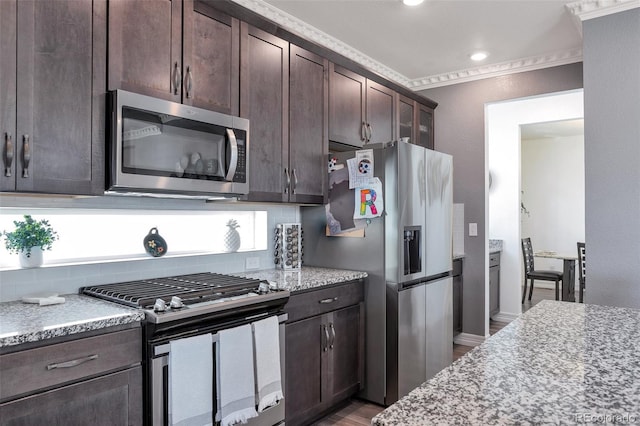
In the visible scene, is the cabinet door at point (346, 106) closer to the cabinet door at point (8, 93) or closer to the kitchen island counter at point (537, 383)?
the cabinet door at point (8, 93)

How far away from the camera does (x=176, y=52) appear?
214 centimetres

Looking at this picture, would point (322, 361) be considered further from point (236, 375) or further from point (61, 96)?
point (61, 96)

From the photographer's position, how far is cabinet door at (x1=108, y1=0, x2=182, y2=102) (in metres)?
1.91

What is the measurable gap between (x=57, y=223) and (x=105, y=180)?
0.41 meters

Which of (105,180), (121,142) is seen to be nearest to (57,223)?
(105,180)

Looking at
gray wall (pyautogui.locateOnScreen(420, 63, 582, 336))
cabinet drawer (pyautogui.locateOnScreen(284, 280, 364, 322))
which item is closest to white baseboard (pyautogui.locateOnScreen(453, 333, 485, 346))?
gray wall (pyautogui.locateOnScreen(420, 63, 582, 336))

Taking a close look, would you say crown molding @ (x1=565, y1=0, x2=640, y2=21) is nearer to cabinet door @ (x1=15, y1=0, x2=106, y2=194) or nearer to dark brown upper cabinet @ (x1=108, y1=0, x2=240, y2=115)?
dark brown upper cabinet @ (x1=108, y1=0, x2=240, y2=115)

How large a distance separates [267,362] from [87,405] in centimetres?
82

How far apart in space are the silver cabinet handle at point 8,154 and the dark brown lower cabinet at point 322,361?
58.9 inches

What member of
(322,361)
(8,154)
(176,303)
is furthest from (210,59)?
(322,361)

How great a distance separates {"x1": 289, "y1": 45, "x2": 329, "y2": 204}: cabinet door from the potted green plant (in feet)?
4.55

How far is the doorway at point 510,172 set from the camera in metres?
5.17

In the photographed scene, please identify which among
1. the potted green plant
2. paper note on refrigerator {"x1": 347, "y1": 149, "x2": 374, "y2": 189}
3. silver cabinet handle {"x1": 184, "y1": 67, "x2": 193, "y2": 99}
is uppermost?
silver cabinet handle {"x1": 184, "y1": 67, "x2": 193, "y2": 99}

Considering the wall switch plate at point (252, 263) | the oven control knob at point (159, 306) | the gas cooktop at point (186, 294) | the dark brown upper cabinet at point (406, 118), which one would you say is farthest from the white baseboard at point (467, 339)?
the oven control knob at point (159, 306)
